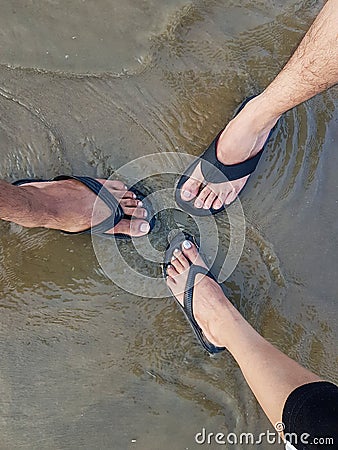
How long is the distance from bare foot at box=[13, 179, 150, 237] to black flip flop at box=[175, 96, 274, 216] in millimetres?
221

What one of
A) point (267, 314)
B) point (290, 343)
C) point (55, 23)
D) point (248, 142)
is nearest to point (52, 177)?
point (55, 23)

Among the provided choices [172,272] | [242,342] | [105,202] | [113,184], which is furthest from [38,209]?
[242,342]

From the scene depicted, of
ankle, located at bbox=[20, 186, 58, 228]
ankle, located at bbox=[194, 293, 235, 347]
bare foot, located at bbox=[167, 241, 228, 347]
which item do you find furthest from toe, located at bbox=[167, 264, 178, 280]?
ankle, located at bbox=[20, 186, 58, 228]

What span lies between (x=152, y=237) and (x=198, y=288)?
0.34 metres

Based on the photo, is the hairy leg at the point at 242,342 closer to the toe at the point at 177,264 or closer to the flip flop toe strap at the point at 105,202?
the toe at the point at 177,264

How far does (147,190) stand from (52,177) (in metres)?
0.46

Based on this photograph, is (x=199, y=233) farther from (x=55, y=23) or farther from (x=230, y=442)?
(x=55, y=23)

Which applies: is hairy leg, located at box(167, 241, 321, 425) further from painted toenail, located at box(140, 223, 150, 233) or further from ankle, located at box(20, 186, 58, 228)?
ankle, located at box(20, 186, 58, 228)

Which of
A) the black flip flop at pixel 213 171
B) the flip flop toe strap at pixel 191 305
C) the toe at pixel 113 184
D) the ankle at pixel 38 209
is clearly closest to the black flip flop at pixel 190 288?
the flip flop toe strap at pixel 191 305

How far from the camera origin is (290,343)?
7.63 feet

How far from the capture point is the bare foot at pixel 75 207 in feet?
6.61

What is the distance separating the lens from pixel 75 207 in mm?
2146

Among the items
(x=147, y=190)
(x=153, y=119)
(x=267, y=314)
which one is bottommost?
(x=267, y=314)

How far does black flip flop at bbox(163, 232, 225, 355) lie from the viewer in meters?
2.24
